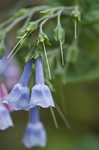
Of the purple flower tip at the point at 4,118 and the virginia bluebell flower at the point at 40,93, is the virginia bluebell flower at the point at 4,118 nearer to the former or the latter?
the purple flower tip at the point at 4,118

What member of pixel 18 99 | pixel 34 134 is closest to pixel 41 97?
pixel 18 99

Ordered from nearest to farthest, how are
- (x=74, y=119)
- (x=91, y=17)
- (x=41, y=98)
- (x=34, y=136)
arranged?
(x=41, y=98) < (x=34, y=136) < (x=91, y=17) < (x=74, y=119)

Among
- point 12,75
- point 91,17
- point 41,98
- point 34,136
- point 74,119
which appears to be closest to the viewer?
point 41,98

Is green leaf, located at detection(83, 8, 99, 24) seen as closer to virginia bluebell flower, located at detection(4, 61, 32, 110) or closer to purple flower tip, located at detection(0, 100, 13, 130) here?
virginia bluebell flower, located at detection(4, 61, 32, 110)

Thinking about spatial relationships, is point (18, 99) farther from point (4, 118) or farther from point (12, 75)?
point (12, 75)

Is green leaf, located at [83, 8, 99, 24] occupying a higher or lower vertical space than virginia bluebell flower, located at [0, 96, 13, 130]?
higher

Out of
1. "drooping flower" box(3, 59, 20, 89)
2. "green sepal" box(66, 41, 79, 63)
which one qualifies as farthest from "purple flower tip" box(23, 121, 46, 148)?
"drooping flower" box(3, 59, 20, 89)

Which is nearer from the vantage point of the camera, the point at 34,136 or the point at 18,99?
the point at 18,99
